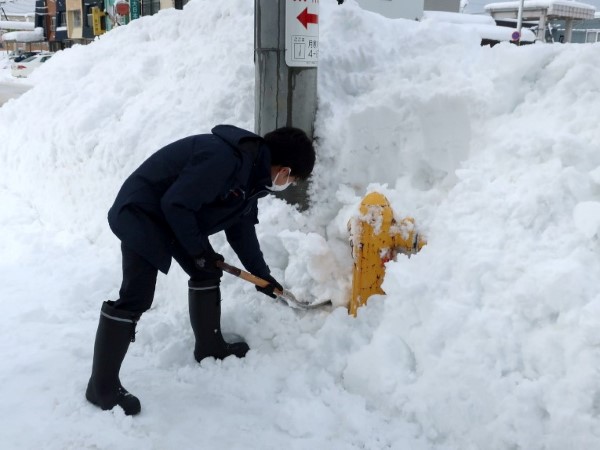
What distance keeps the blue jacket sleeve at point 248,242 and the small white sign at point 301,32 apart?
4.47 ft

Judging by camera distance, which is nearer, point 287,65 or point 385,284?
point 385,284

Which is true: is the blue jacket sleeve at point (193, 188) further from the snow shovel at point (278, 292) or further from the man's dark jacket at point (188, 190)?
the snow shovel at point (278, 292)

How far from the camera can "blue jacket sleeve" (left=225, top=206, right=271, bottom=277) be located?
3.24 metres

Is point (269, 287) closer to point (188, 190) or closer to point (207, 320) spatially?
point (207, 320)

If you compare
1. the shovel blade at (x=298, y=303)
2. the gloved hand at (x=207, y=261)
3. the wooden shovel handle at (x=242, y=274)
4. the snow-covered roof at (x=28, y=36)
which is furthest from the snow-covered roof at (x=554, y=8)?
the snow-covered roof at (x=28, y=36)

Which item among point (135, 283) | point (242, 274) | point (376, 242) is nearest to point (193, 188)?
point (135, 283)

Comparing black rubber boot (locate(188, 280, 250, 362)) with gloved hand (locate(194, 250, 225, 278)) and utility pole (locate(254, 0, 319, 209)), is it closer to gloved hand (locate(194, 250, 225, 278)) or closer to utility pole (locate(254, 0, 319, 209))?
gloved hand (locate(194, 250, 225, 278))

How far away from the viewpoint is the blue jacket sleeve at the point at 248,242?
3.24 metres

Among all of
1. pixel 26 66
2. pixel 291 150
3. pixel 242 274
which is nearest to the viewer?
pixel 291 150

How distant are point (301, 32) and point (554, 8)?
91.4 ft

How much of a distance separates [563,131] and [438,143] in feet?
2.85

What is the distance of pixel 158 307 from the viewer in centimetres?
404

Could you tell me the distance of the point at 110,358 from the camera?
9.17 feet

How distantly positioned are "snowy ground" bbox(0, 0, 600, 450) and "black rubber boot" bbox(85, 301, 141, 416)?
0.07 meters
